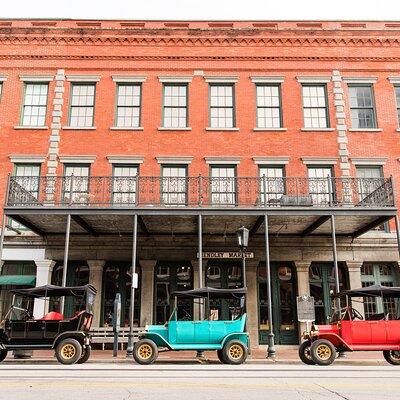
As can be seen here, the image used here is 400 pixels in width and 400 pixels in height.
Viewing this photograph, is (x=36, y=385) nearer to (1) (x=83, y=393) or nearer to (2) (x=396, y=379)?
(1) (x=83, y=393)

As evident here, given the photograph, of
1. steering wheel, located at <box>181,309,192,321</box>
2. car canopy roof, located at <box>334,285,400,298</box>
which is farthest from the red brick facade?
car canopy roof, located at <box>334,285,400,298</box>

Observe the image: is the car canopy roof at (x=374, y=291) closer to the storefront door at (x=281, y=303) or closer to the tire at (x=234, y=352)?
the tire at (x=234, y=352)

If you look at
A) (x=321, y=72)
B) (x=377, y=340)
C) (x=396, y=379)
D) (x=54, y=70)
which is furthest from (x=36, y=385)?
(x=321, y=72)

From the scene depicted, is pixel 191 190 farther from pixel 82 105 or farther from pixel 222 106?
pixel 82 105

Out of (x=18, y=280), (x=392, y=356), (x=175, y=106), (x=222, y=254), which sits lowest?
(x=392, y=356)

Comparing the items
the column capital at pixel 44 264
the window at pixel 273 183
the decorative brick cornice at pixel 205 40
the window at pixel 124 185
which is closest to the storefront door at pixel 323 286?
the window at pixel 273 183

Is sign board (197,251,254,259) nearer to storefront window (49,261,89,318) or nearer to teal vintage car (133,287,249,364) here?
storefront window (49,261,89,318)

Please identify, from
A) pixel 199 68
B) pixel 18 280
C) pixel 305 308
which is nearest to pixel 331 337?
pixel 305 308

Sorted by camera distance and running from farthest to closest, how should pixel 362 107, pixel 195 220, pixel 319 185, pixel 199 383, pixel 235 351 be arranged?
pixel 362 107, pixel 319 185, pixel 195 220, pixel 235 351, pixel 199 383

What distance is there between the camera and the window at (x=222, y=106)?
21.3 metres

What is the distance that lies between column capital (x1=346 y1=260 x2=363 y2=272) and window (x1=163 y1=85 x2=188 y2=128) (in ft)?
30.1

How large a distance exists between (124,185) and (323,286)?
9.34m

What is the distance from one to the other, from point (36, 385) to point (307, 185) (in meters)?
14.3

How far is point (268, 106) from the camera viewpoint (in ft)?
70.2
